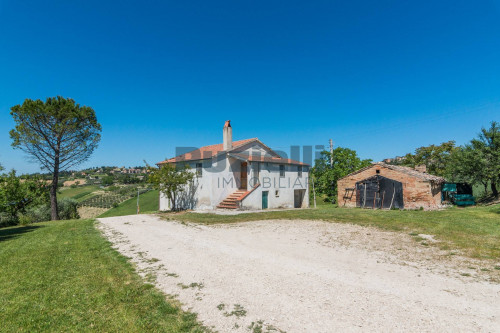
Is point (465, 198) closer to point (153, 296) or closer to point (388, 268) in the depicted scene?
point (388, 268)

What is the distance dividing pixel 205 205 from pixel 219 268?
1629 centimetres

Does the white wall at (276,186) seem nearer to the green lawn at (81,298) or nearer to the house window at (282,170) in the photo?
the house window at (282,170)

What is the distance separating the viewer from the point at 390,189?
2102 cm

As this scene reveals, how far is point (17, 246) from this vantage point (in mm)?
9414

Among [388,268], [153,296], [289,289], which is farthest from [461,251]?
[153,296]

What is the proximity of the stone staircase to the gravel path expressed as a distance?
39.4 ft

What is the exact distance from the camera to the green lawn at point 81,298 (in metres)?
3.74

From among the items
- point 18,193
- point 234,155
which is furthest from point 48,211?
point 234,155

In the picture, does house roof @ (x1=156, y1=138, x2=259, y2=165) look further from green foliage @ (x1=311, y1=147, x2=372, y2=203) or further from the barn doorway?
green foliage @ (x1=311, y1=147, x2=372, y2=203)

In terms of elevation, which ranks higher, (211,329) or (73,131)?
(73,131)

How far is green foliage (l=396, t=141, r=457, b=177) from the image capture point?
37781 millimetres

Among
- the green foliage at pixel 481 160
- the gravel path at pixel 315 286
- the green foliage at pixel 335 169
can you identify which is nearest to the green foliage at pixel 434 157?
the green foliage at pixel 335 169

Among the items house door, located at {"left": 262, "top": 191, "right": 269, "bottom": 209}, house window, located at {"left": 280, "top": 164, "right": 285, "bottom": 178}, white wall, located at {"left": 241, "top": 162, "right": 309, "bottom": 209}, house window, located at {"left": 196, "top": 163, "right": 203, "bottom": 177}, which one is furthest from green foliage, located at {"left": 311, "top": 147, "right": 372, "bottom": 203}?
house window, located at {"left": 196, "top": 163, "right": 203, "bottom": 177}

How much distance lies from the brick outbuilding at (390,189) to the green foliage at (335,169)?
1004 cm
